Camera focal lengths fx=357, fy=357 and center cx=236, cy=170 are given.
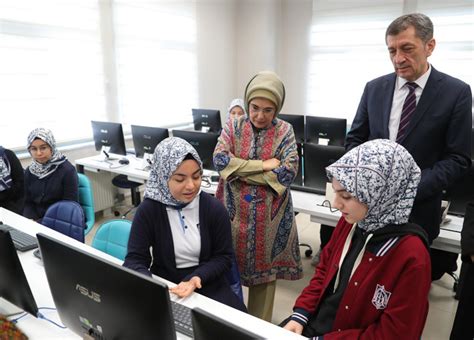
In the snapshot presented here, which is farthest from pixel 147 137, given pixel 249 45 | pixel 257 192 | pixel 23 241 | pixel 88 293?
pixel 249 45

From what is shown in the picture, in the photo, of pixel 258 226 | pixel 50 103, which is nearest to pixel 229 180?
pixel 258 226

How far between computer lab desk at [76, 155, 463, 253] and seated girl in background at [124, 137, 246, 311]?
990mm

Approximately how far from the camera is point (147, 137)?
3529mm

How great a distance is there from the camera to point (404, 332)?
1090 millimetres

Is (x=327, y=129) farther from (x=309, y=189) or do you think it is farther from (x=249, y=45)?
(x=249, y=45)

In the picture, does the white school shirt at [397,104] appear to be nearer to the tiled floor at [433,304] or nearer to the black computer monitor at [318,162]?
the black computer monitor at [318,162]

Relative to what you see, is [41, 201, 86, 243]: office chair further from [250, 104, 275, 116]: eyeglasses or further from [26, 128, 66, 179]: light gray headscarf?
[250, 104, 275, 116]: eyeglasses

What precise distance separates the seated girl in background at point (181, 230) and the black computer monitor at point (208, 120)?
3.16 meters

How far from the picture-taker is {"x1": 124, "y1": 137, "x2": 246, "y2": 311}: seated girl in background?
1.49 m

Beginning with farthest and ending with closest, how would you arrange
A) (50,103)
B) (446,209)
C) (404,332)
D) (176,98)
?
(176,98), (50,103), (446,209), (404,332)

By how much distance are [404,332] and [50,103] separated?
412cm

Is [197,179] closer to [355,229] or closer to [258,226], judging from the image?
[258,226]

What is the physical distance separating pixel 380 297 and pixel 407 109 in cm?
92

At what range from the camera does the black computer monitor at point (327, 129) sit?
146 inches
